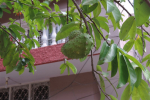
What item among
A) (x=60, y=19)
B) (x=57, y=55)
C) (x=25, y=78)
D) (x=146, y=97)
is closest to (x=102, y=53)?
(x=146, y=97)

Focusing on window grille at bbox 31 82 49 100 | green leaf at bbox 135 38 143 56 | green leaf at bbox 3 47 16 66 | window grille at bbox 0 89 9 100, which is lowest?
window grille at bbox 0 89 9 100

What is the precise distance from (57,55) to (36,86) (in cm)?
127

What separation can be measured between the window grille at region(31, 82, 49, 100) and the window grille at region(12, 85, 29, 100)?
0.67 feet

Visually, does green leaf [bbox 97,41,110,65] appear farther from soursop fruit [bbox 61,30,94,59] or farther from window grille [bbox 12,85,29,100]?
window grille [bbox 12,85,29,100]

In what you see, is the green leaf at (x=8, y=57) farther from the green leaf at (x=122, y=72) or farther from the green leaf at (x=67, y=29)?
the green leaf at (x=122, y=72)

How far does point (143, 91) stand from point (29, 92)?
4.11m

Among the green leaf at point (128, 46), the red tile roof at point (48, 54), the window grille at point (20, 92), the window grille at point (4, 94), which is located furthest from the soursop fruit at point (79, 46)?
the window grille at point (4, 94)

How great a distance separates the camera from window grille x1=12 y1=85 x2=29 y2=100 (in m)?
5.14

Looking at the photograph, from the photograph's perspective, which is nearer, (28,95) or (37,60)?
(37,60)

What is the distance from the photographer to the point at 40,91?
16.5ft

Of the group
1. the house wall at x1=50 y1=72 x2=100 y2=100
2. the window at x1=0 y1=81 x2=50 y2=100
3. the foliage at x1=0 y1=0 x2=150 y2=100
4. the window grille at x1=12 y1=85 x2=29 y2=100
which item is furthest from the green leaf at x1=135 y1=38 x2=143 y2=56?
the window grille at x1=12 y1=85 x2=29 y2=100

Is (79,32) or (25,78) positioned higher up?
(79,32)

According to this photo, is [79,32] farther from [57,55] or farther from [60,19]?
[57,55]

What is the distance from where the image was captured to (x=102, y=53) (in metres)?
1.16
